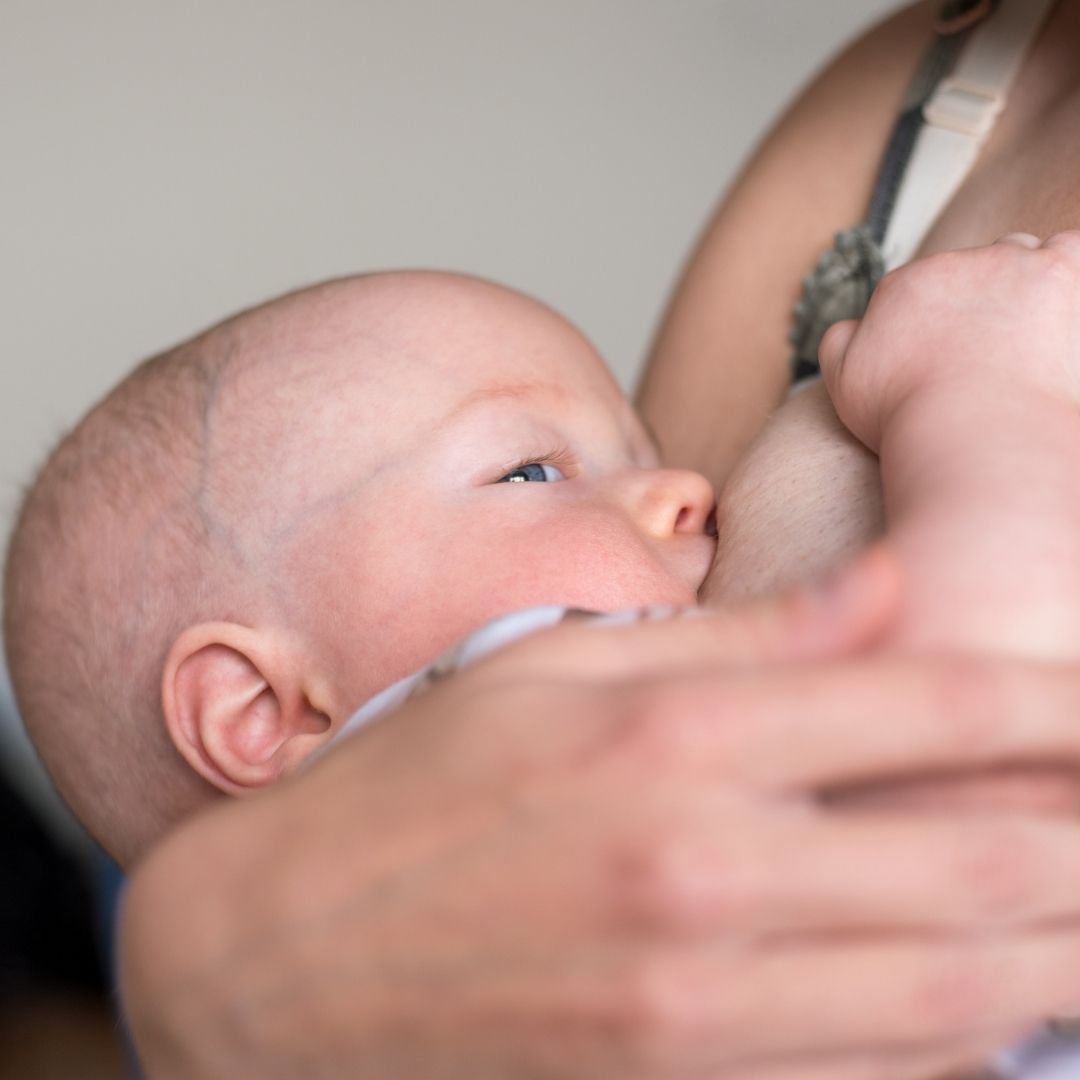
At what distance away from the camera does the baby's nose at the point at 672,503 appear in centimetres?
93

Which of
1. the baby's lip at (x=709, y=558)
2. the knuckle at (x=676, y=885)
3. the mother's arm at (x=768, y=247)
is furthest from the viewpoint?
the mother's arm at (x=768, y=247)

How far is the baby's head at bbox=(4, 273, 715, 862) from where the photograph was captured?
0.88 meters

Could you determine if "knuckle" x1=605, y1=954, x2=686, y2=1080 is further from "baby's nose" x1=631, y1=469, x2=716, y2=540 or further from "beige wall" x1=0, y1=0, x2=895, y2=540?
"beige wall" x1=0, y1=0, x2=895, y2=540

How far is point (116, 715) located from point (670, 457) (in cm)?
59

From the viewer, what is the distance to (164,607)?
94cm

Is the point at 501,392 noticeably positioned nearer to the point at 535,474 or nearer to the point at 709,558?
the point at 535,474

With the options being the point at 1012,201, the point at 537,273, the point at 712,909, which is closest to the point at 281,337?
the point at 1012,201

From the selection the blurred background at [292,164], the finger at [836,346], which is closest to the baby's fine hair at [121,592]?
the finger at [836,346]

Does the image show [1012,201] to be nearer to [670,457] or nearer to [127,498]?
[670,457]

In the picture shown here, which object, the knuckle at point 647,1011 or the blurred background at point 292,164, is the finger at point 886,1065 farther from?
the blurred background at point 292,164

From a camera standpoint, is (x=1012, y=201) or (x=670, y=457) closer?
(x=1012, y=201)

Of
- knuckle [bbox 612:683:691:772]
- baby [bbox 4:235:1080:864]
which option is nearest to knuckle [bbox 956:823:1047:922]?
knuckle [bbox 612:683:691:772]

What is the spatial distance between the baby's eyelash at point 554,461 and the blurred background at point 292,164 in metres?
1.56

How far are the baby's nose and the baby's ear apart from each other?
0.28 metres
